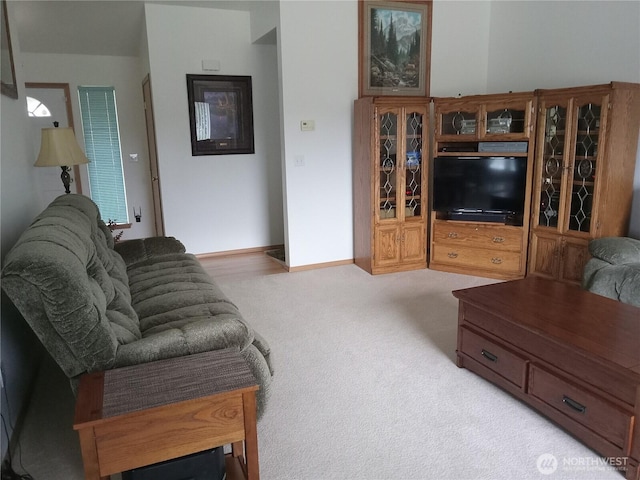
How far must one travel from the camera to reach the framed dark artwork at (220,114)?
16.6ft

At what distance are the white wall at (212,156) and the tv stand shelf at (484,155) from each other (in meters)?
1.96

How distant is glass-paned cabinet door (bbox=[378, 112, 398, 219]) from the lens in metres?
4.42

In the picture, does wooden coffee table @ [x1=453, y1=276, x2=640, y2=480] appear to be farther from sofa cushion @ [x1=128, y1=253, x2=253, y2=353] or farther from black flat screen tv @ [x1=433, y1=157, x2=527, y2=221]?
black flat screen tv @ [x1=433, y1=157, x2=527, y2=221]

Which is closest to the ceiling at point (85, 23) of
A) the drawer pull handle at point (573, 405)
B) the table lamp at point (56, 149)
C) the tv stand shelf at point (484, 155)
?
the table lamp at point (56, 149)

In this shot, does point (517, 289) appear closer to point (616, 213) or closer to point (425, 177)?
point (616, 213)

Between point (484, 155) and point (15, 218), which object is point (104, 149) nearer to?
point (15, 218)

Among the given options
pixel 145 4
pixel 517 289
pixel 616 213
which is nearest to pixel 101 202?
pixel 145 4

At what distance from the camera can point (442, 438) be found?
214cm

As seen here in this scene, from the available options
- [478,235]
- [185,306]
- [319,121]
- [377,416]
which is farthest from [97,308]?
[478,235]

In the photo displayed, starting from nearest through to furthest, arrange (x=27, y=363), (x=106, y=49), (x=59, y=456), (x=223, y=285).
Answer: (x=59, y=456), (x=27, y=363), (x=223, y=285), (x=106, y=49)

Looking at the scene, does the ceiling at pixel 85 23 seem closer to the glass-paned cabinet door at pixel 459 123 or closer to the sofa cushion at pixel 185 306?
the glass-paned cabinet door at pixel 459 123

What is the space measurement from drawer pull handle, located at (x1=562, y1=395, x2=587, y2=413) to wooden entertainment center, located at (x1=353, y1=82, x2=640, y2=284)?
80.4 inches

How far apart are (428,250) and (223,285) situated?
2096 millimetres

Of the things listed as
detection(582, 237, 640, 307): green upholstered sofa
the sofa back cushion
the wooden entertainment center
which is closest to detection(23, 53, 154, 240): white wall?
the wooden entertainment center
